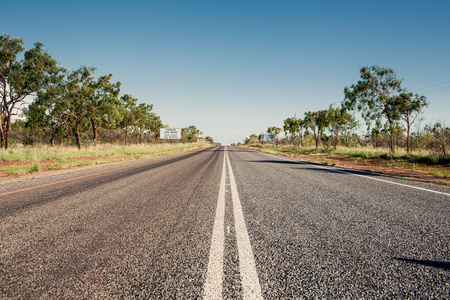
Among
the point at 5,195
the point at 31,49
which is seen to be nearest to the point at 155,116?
the point at 31,49

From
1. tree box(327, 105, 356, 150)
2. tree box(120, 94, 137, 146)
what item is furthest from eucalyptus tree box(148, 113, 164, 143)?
tree box(327, 105, 356, 150)

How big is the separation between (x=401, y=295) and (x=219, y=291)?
1.30 meters

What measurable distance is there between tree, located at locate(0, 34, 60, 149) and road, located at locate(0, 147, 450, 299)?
2437cm

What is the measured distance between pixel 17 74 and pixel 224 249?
28928mm

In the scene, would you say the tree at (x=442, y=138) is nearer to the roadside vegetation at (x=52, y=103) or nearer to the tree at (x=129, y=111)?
the roadside vegetation at (x=52, y=103)

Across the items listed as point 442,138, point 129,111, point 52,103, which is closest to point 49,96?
point 52,103

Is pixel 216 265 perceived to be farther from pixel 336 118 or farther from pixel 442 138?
pixel 336 118

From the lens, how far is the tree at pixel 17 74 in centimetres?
1984

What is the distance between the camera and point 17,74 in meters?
20.1

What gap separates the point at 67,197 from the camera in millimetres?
4309

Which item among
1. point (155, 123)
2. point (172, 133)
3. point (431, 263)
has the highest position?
point (155, 123)

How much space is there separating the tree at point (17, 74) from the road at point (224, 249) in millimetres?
24365

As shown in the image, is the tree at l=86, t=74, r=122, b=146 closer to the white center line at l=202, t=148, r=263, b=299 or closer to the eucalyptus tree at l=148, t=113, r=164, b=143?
the eucalyptus tree at l=148, t=113, r=164, b=143

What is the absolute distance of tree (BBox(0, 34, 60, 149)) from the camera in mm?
19844
